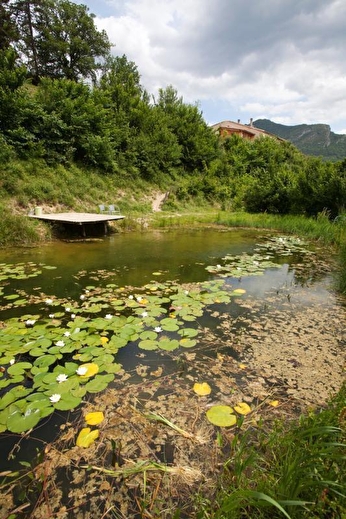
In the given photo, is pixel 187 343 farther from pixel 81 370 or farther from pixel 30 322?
pixel 30 322

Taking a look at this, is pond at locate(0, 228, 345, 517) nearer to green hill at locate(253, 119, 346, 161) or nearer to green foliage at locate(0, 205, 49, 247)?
green foliage at locate(0, 205, 49, 247)

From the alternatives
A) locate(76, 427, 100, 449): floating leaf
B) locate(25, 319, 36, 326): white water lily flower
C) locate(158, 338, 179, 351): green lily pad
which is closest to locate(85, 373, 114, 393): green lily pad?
locate(76, 427, 100, 449): floating leaf

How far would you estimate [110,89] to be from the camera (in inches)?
617

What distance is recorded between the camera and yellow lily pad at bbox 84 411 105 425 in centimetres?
158

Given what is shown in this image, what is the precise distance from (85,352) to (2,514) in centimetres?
117

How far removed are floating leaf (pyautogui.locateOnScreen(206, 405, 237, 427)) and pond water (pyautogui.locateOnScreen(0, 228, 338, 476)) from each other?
516mm

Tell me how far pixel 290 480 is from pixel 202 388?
0.89 meters

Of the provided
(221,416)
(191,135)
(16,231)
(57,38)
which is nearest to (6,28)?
(57,38)

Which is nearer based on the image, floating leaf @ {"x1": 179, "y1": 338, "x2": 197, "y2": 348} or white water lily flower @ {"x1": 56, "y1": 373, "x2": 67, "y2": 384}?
white water lily flower @ {"x1": 56, "y1": 373, "x2": 67, "y2": 384}

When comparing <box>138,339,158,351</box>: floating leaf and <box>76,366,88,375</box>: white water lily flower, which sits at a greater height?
<box>76,366,88,375</box>: white water lily flower

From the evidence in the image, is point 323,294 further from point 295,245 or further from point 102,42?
point 102,42

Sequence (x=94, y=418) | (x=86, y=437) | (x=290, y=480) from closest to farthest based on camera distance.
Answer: (x=290, y=480) → (x=86, y=437) → (x=94, y=418)

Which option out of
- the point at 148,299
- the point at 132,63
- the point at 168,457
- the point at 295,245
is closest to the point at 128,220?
the point at 295,245

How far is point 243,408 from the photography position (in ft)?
5.61
